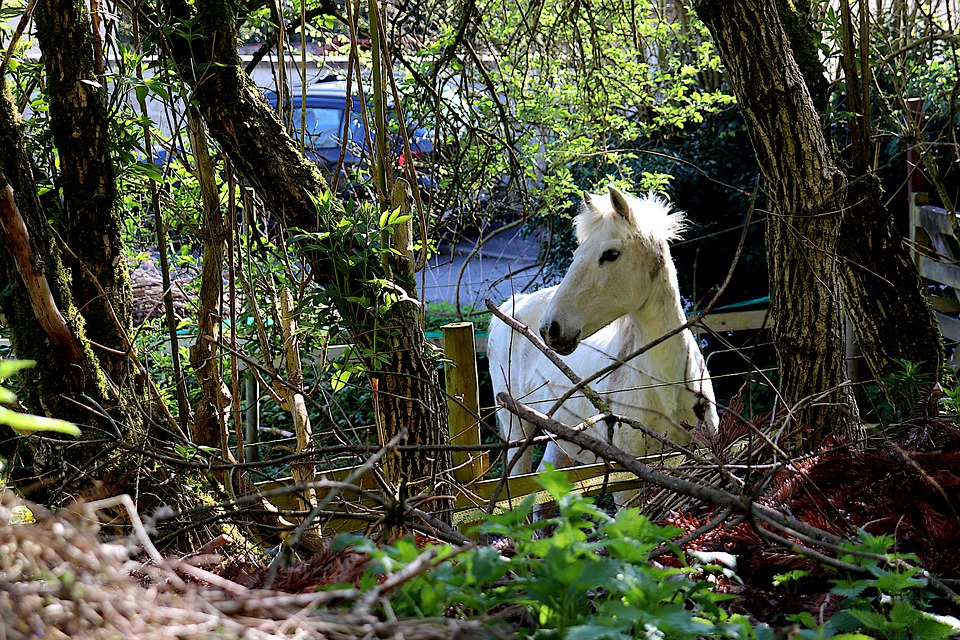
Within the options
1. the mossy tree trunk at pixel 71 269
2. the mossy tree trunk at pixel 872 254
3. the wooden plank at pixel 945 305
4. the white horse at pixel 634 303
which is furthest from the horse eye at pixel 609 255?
the wooden plank at pixel 945 305

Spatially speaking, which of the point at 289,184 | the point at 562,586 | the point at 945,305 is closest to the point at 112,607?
the point at 562,586

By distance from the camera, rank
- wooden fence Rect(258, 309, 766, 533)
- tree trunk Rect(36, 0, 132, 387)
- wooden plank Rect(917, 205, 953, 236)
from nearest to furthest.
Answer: tree trunk Rect(36, 0, 132, 387)
wooden fence Rect(258, 309, 766, 533)
wooden plank Rect(917, 205, 953, 236)

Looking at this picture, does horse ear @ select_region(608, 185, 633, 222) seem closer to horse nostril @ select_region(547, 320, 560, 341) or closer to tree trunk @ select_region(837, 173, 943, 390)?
horse nostril @ select_region(547, 320, 560, 341)

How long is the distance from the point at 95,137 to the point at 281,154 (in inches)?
18.8

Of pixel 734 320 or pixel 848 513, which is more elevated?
pixel 848 513

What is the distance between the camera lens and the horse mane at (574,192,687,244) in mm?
3547

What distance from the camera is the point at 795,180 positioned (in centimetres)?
252

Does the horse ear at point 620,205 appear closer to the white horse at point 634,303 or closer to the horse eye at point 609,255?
the white horse at point 634,303

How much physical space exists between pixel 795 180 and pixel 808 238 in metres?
0.18

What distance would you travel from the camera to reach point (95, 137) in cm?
214

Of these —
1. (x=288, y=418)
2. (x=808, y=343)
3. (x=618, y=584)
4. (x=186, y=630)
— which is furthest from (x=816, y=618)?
(x=288, y=418)

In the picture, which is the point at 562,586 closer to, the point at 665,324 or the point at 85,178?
the point at 85,178

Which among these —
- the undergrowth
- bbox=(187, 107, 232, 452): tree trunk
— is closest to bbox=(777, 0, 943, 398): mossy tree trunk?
the undergrowth

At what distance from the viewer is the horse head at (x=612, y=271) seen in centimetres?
354
